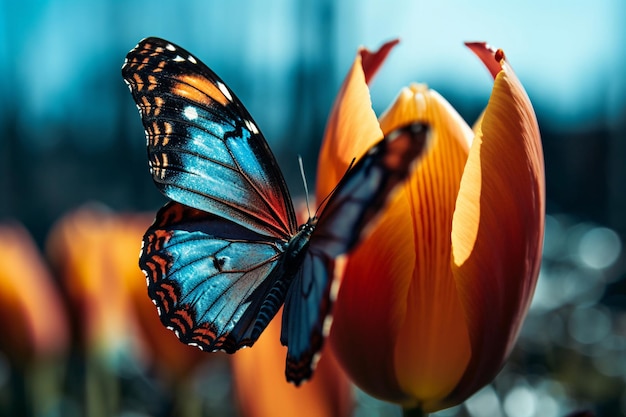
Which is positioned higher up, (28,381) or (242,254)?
(242,254)

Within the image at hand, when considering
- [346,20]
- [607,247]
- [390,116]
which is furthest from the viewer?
[346,20]

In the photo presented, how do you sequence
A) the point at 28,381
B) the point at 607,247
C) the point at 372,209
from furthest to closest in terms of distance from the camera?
1. the point at 607,247
2. the point at 28,381
3. the point at 372,209

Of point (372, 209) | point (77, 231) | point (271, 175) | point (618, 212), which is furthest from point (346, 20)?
point (372, 209)

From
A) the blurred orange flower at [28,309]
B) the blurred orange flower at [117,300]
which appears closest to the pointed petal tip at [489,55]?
the blurred orange flower at [117,300]

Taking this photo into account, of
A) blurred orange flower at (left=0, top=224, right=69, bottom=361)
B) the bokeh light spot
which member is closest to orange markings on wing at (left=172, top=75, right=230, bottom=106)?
blurred orange flower at (left=0, top=224, right=69, bottom=361)

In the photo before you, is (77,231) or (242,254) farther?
(77,231)

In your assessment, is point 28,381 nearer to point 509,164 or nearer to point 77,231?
point 77,231

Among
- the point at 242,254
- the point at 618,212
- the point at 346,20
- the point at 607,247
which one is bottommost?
the point at 618,212

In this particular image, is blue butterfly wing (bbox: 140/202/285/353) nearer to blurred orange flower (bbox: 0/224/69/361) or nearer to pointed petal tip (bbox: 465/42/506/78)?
pointed petal tip (bbox: 465/42/506/78)
